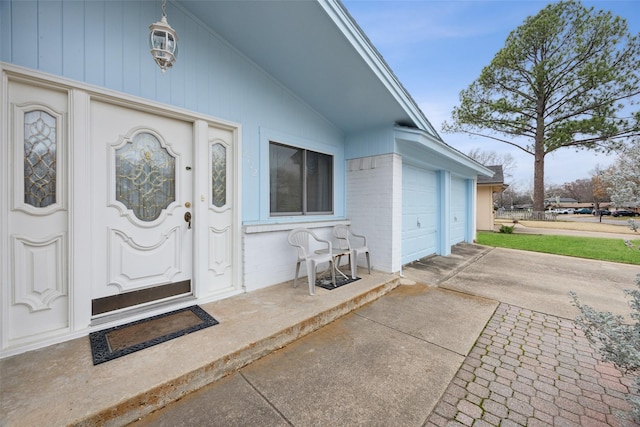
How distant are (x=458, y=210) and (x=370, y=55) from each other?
21.4ft

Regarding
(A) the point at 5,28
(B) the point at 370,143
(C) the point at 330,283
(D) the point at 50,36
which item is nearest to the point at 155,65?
(D) the point at 50,36

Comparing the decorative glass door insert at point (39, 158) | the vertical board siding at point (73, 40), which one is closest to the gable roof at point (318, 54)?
the vertical board siding at point (73, 40)

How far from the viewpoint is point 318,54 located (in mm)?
3207

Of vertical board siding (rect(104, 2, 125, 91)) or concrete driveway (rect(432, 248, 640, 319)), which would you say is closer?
vertical board siding (rect(104, 2, 125, 91))

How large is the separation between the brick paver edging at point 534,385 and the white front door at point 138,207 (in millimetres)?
2860

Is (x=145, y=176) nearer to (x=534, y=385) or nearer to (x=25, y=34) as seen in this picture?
(x=25, y=34)

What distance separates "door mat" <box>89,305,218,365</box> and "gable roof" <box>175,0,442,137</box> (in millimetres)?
3344

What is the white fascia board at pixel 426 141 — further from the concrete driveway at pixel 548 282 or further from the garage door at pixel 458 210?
the concrete driveway at pixel 548 282

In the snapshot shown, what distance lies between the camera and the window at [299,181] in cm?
390

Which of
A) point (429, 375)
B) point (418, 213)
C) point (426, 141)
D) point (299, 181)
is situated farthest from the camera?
point (418, 213)

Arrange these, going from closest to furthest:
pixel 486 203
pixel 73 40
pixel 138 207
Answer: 1. pixel 73 40
2. pixel 138 207
3. pixel 486 203

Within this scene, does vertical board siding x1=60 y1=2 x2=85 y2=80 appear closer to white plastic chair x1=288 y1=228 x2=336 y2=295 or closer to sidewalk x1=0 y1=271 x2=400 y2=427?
sidewalk x1=0 y1=271 x2=400 y2=427

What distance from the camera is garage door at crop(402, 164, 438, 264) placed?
523 centimetres

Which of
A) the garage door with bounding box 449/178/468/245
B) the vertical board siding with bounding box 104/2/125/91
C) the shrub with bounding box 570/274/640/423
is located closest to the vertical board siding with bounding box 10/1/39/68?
the vertical board siding with bounding box 104/2/125/91
